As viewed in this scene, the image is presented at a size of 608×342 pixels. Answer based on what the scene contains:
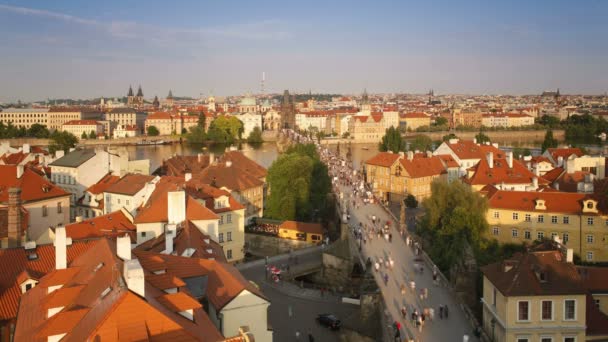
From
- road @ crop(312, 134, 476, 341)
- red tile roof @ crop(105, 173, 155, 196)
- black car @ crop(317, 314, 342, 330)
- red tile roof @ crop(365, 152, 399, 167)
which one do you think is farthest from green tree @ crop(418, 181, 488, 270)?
red tile roof @ crop(365, 152, 399, 167)

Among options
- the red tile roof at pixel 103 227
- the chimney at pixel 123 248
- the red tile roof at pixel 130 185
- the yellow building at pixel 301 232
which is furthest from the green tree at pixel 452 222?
the chimney at pixel 123 248

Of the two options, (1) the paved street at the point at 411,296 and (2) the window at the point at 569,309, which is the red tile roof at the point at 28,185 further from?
(2) the window at the point at 569,309

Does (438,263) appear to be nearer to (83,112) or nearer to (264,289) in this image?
(264,289)

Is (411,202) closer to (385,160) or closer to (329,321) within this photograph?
(385,160)

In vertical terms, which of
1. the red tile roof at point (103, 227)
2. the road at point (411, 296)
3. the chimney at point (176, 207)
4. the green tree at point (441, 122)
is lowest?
the road at point (411, 296)

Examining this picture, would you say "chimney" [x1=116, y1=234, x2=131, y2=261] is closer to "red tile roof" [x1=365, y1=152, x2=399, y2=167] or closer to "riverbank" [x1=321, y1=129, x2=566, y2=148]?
"red tile roof" [x1=365, y1=152, x2=399, y2=167]
